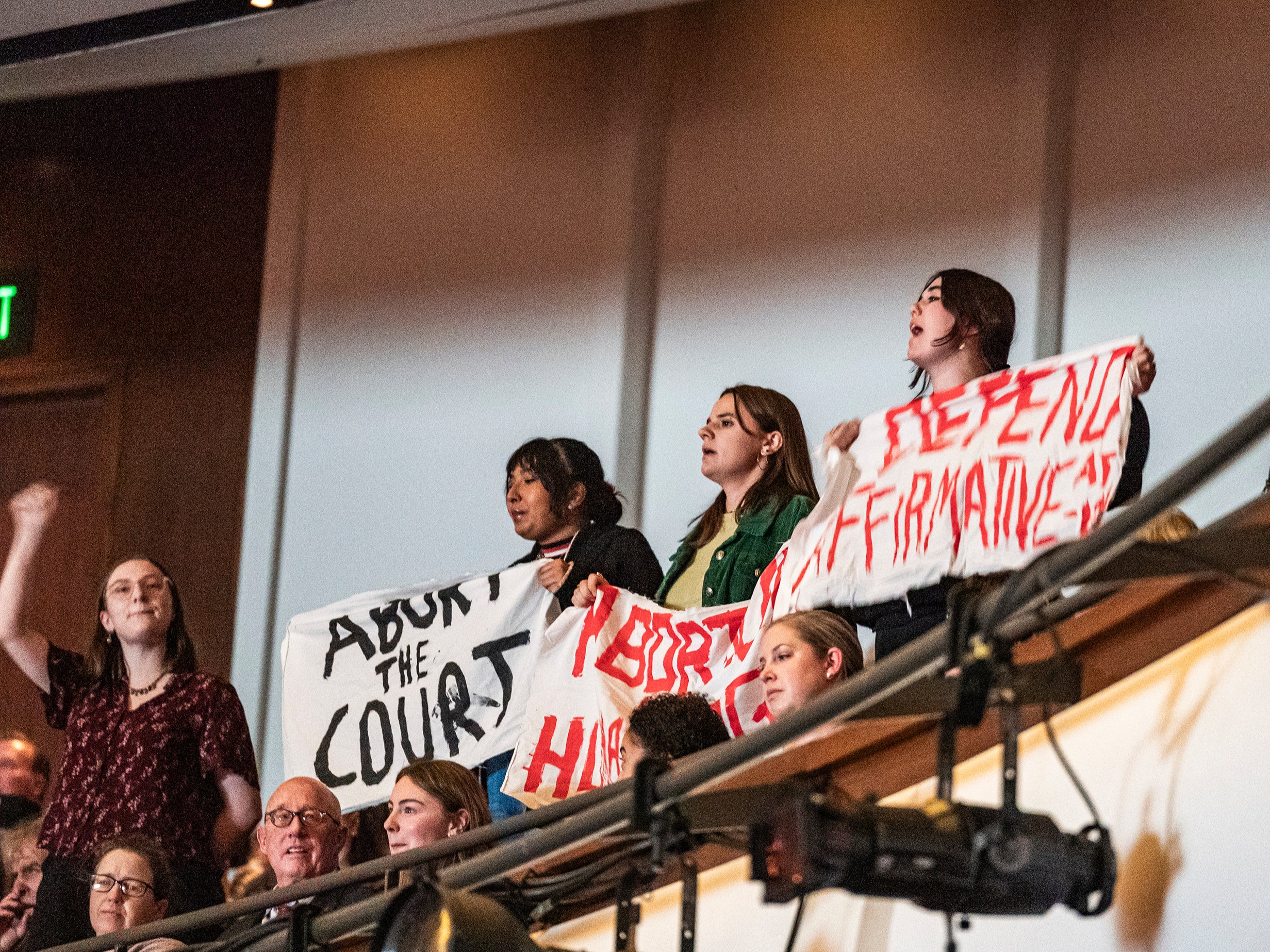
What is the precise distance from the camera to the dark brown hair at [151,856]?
11.9 feet

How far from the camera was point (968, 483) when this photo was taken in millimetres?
3254

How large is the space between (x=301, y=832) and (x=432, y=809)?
0.43m

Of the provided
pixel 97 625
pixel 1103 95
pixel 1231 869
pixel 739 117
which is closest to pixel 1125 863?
pixel 1231 869

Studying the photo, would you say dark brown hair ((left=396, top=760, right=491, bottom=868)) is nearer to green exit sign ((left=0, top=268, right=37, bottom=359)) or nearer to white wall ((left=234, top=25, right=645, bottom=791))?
white wall ((left=234, top=25, right=645, bottom=791))

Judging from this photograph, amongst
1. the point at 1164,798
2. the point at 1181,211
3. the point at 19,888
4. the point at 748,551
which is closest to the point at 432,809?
the point at 748,551

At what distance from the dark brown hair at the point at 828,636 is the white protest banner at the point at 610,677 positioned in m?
0.46

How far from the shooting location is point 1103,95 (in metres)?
4.85

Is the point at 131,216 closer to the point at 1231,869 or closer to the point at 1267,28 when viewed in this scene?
the point at 1267,28

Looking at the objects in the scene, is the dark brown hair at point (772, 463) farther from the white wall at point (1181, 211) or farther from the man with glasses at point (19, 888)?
the man with glasses at point (19, 888)

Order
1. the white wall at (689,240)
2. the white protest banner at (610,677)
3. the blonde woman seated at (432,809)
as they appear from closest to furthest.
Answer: the blonde woman seated at (432,809), the white protest banner at (610,677), the white wall at (689,240)

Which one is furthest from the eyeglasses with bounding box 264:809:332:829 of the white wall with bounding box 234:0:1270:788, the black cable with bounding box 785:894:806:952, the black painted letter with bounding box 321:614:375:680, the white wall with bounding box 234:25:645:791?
the white wall with bounding box 234:25:645:791

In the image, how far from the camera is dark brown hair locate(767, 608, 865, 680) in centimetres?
299

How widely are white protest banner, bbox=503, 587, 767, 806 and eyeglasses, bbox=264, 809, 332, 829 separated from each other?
46cm

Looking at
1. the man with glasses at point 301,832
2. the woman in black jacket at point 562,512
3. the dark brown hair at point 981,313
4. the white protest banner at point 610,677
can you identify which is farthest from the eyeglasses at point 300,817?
the dark brown hair at point 981,313
